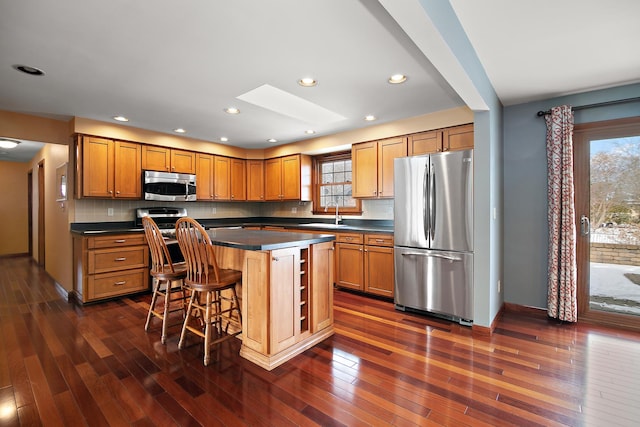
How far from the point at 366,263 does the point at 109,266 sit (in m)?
3.31

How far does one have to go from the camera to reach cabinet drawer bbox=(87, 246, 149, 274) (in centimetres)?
371

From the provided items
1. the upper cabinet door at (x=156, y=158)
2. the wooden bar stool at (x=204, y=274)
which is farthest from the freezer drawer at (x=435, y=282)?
the upper cabinet door at (x=156, y=158)

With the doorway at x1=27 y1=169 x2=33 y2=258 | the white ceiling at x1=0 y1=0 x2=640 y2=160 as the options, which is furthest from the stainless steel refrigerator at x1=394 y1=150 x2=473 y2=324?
the doorway at x1=27 y1=169 x2=33 y2=258

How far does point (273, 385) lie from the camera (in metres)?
1.99

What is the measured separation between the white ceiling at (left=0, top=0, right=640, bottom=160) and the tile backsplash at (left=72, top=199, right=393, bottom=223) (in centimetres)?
132

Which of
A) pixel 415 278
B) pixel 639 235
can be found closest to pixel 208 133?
pixel 415 278

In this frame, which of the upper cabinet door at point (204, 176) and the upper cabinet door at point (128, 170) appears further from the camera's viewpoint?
the upper cabinet door at point (204, 176)

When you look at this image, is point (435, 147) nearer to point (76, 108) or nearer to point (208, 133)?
point (208, 133)

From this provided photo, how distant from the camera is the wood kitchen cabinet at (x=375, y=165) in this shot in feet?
13.3

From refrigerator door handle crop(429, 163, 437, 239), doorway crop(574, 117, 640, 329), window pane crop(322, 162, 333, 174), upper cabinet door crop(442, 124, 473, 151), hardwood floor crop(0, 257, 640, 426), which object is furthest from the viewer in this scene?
window pane crop(322, 162, 333, 174)

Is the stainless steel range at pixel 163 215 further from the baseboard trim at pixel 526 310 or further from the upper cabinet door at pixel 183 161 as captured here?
the baseboard trim at pixel 526 310

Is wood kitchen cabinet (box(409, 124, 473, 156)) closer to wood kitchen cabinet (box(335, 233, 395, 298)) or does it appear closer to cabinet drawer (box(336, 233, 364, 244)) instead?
wood kitchen cabinet (box(335, 233, 395, 298))

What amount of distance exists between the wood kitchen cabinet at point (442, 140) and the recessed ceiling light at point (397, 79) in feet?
3.71

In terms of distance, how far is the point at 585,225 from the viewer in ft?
10.2
